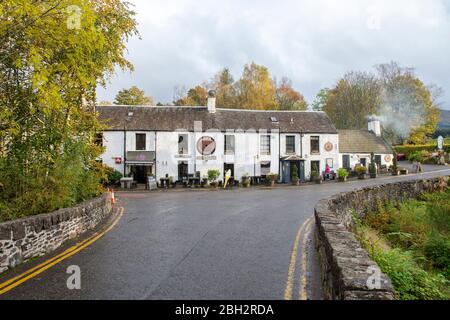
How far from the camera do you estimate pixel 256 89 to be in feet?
182

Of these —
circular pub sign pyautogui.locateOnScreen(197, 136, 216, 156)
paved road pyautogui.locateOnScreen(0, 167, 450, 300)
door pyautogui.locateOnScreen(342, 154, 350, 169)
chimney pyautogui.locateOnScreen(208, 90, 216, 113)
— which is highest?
chimney pyautogui.locateOnScreen(208, 90, 216, 113)

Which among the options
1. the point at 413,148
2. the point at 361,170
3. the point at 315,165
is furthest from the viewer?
the point at 413,148

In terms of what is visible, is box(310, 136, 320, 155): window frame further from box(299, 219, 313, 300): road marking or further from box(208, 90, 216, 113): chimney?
box(299, 219, 313, 300): road marking

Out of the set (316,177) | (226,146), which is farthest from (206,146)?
(316,177)

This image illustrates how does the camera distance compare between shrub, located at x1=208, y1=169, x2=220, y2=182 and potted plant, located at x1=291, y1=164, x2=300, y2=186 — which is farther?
potted plant, located at x1=291, y1=164, x2=300, y2=186

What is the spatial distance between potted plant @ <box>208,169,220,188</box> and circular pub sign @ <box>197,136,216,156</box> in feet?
8.93

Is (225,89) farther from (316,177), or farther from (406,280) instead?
(406,280)

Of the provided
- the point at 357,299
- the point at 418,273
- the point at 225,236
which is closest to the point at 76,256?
the point at 225,236

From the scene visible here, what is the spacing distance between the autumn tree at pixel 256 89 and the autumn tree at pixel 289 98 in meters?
5.17

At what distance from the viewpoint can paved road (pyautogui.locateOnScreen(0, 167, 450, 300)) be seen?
20.1ft

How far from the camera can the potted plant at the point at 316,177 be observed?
34.6 meters

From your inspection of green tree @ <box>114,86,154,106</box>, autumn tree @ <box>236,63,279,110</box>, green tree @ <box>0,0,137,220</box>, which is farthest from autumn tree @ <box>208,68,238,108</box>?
green tree @ <box>0,0,137,220</box>

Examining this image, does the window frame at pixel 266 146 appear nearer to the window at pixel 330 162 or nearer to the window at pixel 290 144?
the window at pixel 290 144

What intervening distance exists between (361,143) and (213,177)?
70.1 feet
